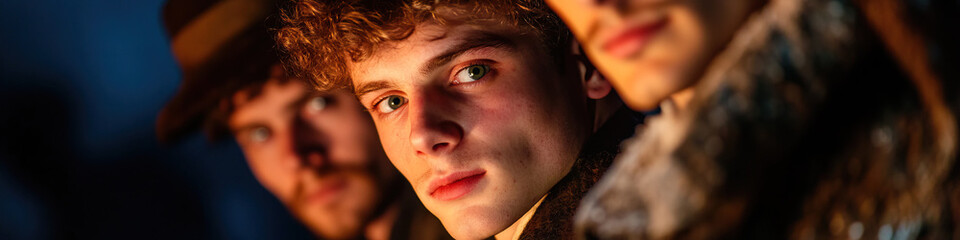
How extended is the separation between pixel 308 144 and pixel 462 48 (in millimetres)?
506

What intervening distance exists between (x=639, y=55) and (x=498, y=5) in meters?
0.29

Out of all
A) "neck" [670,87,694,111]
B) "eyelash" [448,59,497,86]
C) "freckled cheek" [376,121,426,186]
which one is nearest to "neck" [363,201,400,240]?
"freckled cheek" [376,121,426,186]

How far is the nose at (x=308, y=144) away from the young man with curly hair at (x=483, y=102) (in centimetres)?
39

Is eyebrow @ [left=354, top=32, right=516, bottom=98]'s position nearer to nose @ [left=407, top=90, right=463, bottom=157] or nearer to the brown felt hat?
nose @ [left=407, top=90, right=463, bottom=157]

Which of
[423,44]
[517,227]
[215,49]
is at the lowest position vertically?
[517,227]

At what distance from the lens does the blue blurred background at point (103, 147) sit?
1414mm

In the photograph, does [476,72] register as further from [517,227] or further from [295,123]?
[295,123]

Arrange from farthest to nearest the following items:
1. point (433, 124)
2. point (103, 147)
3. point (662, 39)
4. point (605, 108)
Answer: point (103, 147) → point (605, 108) → point (433, 124) → point (662, 39)

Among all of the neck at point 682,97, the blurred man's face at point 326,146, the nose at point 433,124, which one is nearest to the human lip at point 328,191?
the blurred man's face at point 326,146

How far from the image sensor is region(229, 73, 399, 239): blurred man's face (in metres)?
1.19

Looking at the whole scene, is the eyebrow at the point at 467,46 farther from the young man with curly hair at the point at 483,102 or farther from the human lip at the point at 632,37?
the human lip at the point at 632,37

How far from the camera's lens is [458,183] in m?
0.76

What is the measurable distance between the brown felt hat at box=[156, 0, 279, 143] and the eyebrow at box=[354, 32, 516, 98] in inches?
14.5

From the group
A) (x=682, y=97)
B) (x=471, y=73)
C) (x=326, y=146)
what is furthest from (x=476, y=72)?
(x=326, y=146)
